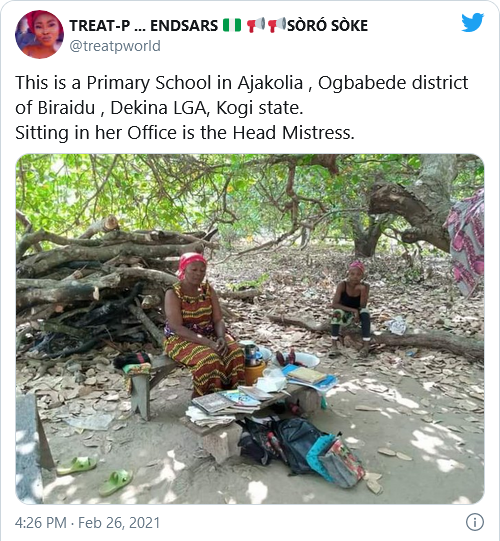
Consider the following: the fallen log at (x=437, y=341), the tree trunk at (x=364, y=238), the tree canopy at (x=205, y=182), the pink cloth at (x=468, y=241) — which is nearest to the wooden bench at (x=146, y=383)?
the tree canopy at (x=205, y=182)

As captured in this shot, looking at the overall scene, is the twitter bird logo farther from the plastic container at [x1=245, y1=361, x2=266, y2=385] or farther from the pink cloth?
the plastic container at [x1=245, y1=361, x2=266, y2=385]

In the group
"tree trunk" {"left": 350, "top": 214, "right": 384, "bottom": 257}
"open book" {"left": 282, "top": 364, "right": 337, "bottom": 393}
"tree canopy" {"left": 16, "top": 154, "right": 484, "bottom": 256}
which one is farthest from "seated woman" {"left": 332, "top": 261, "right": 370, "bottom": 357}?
"tree trunk" {"left": 350, "top": 214, "right": 384, "bottom": 257}

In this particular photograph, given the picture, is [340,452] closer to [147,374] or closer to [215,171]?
[147,374]

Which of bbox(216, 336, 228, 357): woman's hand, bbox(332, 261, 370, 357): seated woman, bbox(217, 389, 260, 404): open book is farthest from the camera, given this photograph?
bbox(332, 261, 370, 357): seated woman

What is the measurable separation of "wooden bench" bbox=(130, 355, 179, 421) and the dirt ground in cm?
11

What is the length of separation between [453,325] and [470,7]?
5018 mm

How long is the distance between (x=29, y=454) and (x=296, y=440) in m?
1.77

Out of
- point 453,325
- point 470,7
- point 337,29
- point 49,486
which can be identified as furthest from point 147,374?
point 453,325

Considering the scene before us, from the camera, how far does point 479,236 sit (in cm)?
328

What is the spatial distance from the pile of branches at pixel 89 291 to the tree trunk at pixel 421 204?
2.88 metres

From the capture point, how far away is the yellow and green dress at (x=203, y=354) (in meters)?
3.64

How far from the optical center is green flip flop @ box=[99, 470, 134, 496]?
8.73 ft
